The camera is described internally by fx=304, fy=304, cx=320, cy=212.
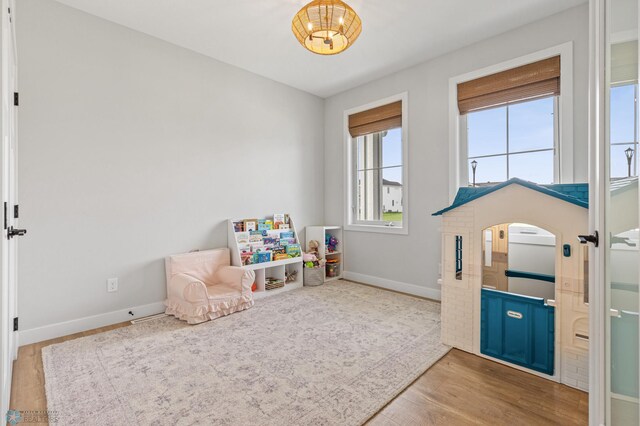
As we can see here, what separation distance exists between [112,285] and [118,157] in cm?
112

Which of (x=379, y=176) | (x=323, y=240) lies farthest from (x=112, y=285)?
(x=379, y=176)

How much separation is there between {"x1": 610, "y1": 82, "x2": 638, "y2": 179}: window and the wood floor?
1224 mm

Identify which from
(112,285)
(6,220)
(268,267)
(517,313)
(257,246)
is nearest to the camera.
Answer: (6,220)

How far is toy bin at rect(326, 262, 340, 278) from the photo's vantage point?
4.18 meters

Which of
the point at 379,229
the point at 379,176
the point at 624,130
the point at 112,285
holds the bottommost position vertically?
the point at 112,285

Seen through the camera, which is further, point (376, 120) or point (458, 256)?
point (376, 120)

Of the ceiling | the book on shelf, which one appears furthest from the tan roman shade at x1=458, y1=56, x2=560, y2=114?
the book on shelf

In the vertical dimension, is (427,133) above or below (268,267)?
above

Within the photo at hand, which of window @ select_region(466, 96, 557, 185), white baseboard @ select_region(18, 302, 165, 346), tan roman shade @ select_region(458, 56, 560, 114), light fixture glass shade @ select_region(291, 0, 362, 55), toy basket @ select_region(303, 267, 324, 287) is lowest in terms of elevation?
white baseboard @ select_region(18, 302, 165, 346)

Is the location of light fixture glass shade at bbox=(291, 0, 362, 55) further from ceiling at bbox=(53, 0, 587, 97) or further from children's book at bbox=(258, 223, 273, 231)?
children's book at bbox=(258, 223, 273, 231)

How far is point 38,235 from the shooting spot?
2.31m

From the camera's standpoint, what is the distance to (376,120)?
3871 millimetres

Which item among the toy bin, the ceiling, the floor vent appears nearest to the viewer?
the ceiling

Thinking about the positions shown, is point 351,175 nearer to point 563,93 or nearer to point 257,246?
A: point 257,246
